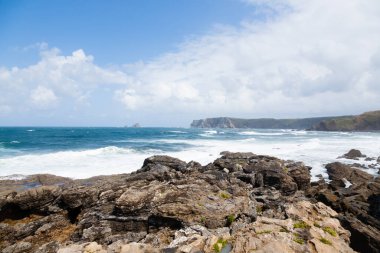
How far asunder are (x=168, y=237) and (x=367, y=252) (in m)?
9.19

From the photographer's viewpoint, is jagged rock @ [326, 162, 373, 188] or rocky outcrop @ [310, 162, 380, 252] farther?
jagged rock @ [326, 162, 373, 188]

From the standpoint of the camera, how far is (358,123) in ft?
577

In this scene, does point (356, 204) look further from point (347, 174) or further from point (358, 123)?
point (358, 123)

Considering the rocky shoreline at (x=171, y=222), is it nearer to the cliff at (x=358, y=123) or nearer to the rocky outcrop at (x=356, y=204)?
the rocky outcrop at (x=356, y=204)

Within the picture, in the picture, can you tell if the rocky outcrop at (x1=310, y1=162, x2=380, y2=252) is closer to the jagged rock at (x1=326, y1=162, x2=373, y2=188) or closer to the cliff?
the jagged rock at (x1=326, y1=162, x2=373, y2=188)

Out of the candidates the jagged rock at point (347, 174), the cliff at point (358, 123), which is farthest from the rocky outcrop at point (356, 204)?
the cliff at point (358, 123)

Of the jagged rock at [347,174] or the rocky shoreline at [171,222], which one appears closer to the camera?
the rocky shoreline at [171,222]

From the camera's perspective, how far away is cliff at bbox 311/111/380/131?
170 m

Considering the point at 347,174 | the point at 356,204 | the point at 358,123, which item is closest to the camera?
the point at 356,204

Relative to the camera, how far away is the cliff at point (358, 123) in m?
170

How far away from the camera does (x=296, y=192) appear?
74.6 feet

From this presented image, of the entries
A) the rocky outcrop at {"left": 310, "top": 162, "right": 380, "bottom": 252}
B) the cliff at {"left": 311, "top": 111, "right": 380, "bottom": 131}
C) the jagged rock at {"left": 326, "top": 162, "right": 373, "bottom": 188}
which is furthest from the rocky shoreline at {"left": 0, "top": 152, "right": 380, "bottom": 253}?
the cliff at {"left": 311, "top": 111, "right": 380, "bottom": 131}

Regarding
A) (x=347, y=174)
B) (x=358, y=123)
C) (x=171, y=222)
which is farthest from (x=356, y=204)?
(x=358, y=123)

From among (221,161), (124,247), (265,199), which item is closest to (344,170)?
(221,161)
